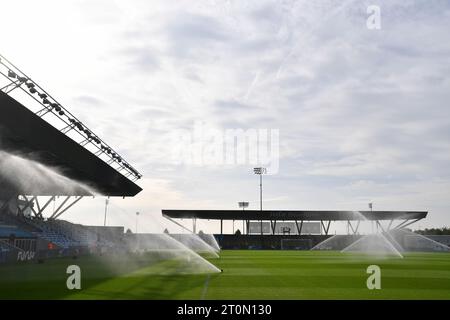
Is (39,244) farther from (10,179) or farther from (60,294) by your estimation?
(60,294)

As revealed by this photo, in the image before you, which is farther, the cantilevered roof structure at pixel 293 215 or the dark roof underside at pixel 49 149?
the cantilevered roof structure at pixel 293 215

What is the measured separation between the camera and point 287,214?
264ft

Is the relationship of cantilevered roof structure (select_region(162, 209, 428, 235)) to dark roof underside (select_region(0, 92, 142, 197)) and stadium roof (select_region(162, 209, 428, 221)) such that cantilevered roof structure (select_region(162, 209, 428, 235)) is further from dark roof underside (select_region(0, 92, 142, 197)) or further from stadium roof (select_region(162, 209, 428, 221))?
dark roof underside (select_region(0, 92, 142, 197))

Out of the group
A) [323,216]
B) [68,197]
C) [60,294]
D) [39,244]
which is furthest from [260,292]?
[323,216]

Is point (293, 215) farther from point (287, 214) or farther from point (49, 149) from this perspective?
point (49, 149)

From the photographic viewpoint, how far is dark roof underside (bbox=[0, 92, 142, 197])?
814 inches

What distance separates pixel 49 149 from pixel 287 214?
60865 mm

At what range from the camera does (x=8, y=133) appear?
22.7 metres

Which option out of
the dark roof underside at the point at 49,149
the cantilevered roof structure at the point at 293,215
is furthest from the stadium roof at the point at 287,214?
the dark roof underside at the point at 49,149

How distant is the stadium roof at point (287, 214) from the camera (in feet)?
259

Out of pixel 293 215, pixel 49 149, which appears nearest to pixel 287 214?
pixel 293 215

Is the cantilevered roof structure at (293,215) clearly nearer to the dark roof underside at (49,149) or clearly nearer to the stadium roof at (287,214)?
the stadium roof at (287,214)

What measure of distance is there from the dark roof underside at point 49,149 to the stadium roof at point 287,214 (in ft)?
128
